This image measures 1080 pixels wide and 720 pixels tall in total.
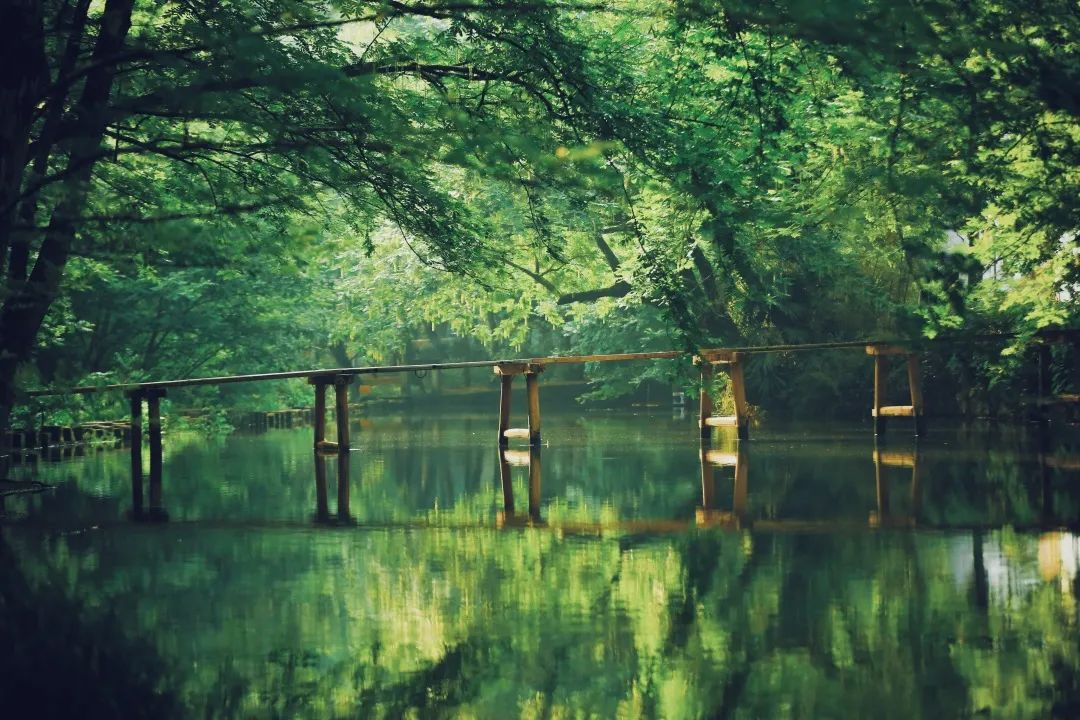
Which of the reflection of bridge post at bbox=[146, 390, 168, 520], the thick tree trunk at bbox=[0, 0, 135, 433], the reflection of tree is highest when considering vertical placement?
the thick tree trunk at bbox=[0, 0, 135, 433]

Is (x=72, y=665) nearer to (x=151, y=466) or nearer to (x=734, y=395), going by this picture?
(x=151, y=466)

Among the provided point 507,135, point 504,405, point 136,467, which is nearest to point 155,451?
point 136,467

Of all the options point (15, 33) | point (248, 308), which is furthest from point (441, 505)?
point (248, 308)

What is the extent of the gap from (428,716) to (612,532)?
264 inches

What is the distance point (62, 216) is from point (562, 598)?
12.0 ft

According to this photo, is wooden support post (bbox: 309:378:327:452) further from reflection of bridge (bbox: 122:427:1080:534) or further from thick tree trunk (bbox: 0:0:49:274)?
thick tree trunk (bbox: 0:0:49:274)

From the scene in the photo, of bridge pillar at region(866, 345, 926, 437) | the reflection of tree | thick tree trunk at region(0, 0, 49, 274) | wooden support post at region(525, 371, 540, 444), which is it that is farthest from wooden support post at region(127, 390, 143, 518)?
bridge pillar at region(866, 345, 926, 437)

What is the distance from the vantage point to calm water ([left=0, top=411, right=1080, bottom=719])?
21.4 ft

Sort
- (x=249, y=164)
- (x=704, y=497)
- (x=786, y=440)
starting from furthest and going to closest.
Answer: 1. (x=786, y=440)
2. (x=704, y=497)
3. (x=249, y=164)

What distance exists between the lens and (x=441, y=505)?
1599cm

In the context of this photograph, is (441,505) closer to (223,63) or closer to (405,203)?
(405,203)

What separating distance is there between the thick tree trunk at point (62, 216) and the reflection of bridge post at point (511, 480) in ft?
16.9

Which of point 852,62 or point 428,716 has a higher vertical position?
point 852,62

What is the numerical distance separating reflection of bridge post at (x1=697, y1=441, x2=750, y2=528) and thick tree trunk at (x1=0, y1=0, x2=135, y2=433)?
19.4ft
